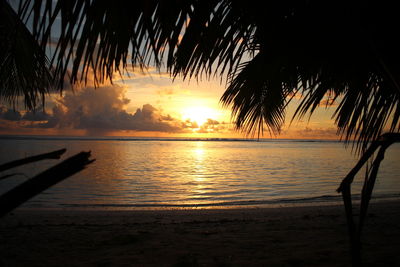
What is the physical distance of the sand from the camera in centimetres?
380

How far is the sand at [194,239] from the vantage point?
380cm

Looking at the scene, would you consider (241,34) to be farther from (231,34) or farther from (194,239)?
(194,239)

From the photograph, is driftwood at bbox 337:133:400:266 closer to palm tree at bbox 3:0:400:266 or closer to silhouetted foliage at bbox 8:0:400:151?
palm tree at bbox 3:0:400:266

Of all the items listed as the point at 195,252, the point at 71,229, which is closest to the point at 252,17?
the point at 195,252

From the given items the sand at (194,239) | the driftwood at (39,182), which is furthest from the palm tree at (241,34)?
the sand at (194,239)

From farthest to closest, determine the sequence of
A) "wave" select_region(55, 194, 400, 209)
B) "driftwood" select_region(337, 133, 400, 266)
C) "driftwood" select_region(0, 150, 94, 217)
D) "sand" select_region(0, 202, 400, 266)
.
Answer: "wave" select_region(55, 194, 400, 209)
"sand" select_region(0, 202, 400, 266)
"driftwood" select_region(337, 133, 400, 266)
"driftwood" select_region(0, 150, 94, 217)

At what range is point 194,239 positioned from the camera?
15.9ft

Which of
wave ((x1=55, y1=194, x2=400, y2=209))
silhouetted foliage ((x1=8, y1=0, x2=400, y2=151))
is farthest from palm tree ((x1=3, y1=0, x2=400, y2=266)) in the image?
wave ((x1=55, y1=194, x2=400, y2=209))

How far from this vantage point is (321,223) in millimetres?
6023

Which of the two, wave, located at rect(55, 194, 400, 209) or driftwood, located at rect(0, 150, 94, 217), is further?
wave, located at rect(55, 194, 400, 209)

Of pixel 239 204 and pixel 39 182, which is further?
pixel 239 204

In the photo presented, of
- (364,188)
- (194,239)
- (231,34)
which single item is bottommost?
(194,239)

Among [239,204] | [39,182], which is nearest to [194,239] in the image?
[239,204]

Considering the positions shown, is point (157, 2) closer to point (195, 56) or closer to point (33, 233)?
point (195, 56)
